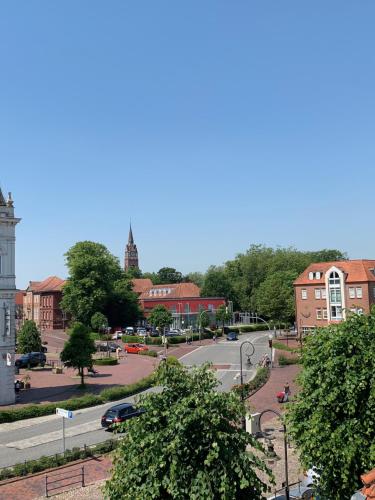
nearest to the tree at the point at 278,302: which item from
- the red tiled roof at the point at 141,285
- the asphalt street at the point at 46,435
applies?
the asphalt street at the point at 46,435

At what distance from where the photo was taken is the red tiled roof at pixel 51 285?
9875cm

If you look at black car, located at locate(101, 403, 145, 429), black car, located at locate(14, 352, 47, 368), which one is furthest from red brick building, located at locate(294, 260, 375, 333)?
black car, located at locate(101, 403, 145, 429)

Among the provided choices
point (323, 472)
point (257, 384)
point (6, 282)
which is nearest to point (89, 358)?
point (6, 282)

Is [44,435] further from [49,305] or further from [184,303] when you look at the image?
[49,305]

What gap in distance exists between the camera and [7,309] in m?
34.2

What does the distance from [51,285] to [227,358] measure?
5675 cm

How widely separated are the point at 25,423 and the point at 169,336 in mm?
44114

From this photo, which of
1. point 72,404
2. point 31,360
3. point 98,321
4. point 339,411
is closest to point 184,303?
point 98,321

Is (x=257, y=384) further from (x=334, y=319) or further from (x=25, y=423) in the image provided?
(x=334, y=319)

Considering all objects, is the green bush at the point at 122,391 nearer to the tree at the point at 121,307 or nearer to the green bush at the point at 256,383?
the green bush at the point at 256,383

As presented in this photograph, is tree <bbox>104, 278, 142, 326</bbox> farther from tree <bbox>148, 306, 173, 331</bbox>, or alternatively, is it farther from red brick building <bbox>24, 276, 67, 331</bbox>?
red brick building <bbox>24, 276, 67, 331</bbox>

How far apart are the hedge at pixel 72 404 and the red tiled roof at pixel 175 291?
5473 cm

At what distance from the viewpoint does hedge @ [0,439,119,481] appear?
66.2ft

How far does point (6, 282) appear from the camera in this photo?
3444 cm
